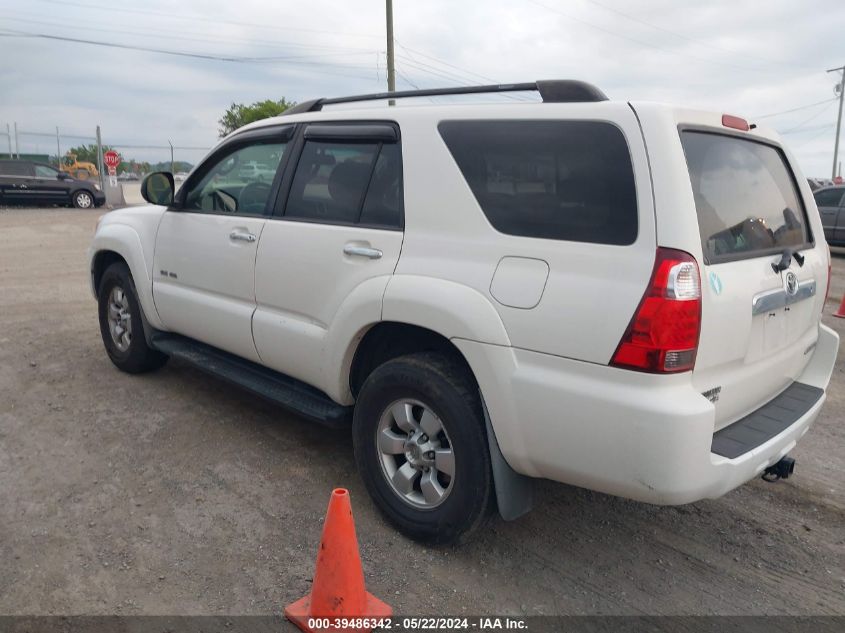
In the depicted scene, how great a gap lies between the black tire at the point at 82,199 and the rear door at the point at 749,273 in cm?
2446

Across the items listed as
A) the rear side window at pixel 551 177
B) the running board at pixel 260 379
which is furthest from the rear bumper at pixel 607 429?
the running board at pixel 260 379

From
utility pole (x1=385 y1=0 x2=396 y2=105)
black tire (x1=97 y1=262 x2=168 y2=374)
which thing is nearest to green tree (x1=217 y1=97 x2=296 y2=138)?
utility pole (x1=385 y1=0 x2=396 y2=105)

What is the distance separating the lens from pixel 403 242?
129 inches

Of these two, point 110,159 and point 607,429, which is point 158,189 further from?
point 110,159

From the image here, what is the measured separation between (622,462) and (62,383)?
4.51 metres

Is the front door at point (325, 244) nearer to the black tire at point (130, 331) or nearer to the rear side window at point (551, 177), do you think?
the rear side window at point (551, 177)

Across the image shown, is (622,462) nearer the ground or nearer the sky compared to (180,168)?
nearer the ground

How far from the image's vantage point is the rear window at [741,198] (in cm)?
274

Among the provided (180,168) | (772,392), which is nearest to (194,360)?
(772,392)

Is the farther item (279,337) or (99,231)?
(99,231)

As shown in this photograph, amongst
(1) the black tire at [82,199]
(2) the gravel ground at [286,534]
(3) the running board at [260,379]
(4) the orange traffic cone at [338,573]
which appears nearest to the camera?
(4) the orange traffic cone at [338,573]

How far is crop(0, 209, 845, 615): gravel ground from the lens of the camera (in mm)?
2949

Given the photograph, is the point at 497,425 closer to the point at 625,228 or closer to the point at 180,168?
the point at 625,228

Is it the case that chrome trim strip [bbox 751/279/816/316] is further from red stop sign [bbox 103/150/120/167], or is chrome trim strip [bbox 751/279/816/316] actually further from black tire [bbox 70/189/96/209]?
red stop sign [bbox 103/150/120/167]
